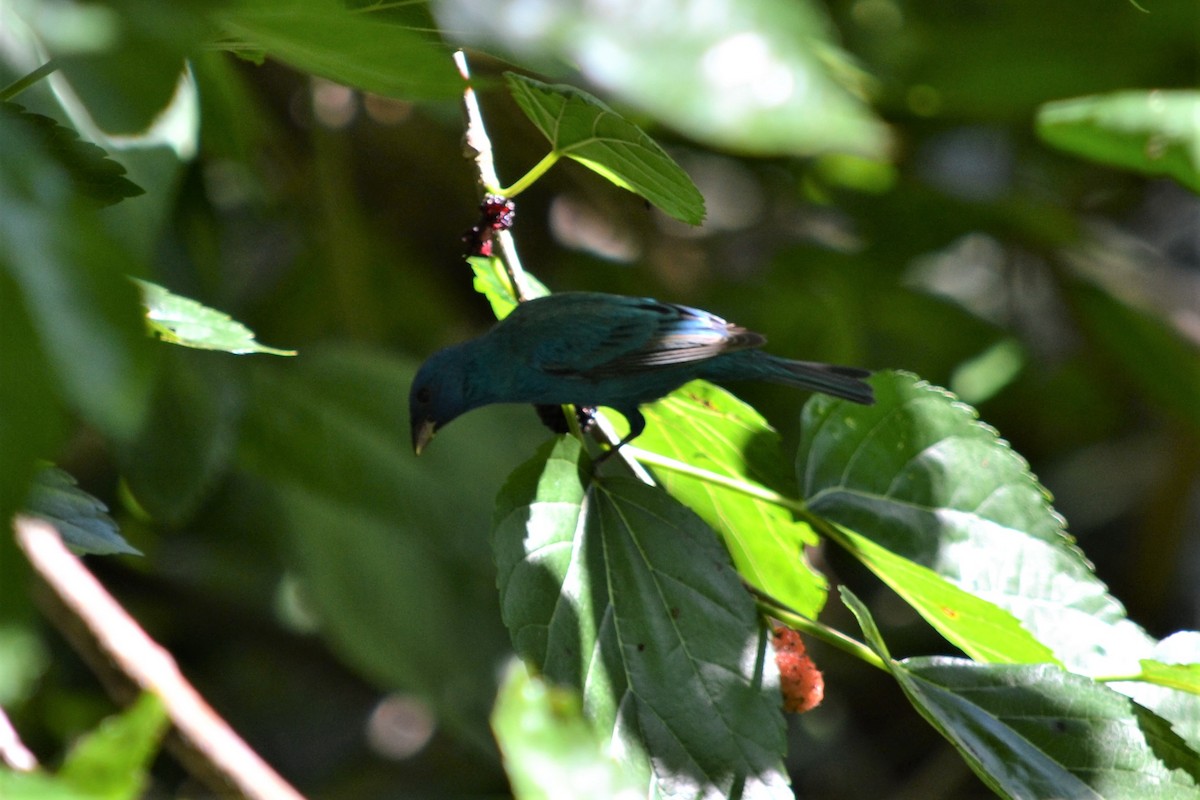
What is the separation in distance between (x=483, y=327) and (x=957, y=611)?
3.07 m

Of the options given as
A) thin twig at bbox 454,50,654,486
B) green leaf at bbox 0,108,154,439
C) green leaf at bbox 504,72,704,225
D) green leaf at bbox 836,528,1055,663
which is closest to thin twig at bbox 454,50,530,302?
thin twig at bbox 454,50,654,486

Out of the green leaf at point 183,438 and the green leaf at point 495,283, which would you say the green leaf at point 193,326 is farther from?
the green leaf at point 183,438

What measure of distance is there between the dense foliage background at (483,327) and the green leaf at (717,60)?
1.42 metres

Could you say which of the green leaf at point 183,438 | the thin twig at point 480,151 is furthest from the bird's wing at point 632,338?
the green leaf at point 183,438

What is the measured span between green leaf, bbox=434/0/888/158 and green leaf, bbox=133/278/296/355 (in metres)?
0.78

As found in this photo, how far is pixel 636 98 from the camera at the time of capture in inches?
28.6

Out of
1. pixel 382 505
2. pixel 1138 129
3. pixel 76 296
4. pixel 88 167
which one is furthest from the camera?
pixel 382 505

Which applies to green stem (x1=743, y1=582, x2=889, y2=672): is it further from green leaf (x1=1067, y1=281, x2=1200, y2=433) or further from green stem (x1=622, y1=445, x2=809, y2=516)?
green leaf (x1=1067, y1=281, x2=1200, y2=433)

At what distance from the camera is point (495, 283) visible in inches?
72.2

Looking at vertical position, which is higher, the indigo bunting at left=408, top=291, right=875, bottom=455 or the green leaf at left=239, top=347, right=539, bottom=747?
the indigo bunting at left=408, top=291, right=875, bottom=455

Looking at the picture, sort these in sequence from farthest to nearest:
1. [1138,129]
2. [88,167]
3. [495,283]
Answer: [1138,129]
[495,283]
[88,167]

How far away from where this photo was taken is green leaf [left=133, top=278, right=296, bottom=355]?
1.48m

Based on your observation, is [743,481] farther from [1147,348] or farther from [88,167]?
[1147,348]

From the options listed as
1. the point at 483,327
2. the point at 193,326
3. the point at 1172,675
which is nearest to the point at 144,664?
the point at 193,326
